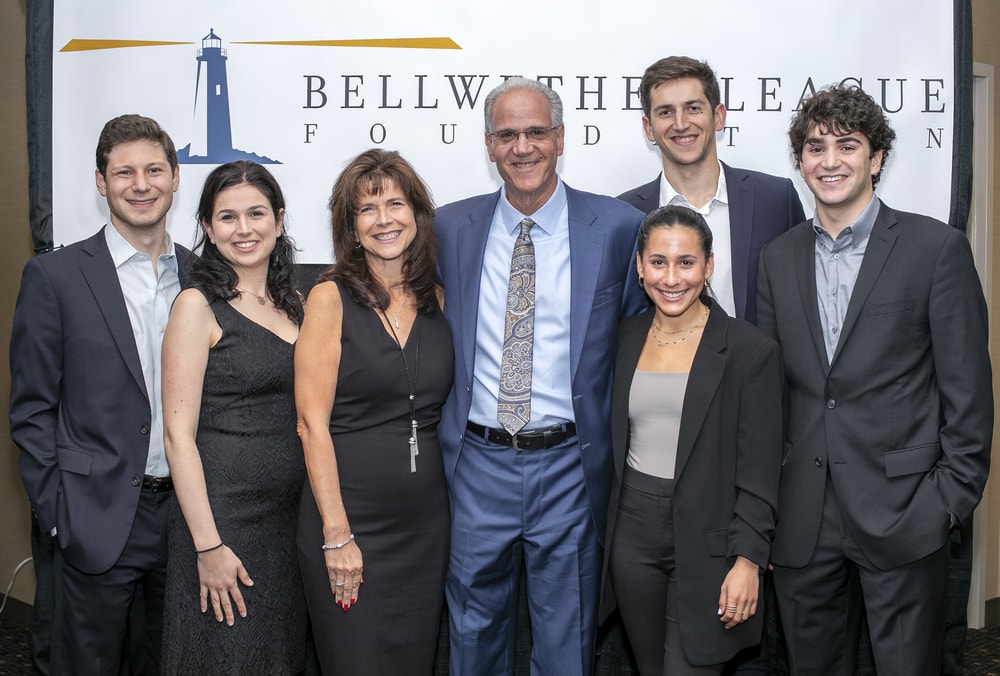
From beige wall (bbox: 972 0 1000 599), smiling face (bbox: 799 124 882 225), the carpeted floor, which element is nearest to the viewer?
smiling face (bbox: 799 124 882 225)

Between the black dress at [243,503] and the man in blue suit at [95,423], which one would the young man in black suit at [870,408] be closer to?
the black dress at [243,503]

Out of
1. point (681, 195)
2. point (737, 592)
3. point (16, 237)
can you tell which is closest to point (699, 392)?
point (737, 592)

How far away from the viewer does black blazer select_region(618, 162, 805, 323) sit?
2.77m

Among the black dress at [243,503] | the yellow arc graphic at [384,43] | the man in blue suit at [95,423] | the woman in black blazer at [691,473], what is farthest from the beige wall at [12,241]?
the woman in black blazer at [691,473]

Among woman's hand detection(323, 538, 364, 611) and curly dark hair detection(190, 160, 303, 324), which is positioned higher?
curly dark hair detection(190, 160, 303, 324)

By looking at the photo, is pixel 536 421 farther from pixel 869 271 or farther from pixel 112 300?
pixel 112 300

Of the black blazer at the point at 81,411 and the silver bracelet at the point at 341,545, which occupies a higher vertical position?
the black blazer at the point at 81,411

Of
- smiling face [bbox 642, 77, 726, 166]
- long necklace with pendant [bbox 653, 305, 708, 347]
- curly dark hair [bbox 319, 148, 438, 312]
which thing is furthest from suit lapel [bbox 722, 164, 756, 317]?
curly dark hair [bbox 319, 148, 438, 312]

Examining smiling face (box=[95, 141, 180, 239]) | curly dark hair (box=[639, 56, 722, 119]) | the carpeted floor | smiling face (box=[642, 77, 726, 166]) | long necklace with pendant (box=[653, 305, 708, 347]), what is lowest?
the carpeted floor

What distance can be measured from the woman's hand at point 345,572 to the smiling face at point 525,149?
1.13 metres

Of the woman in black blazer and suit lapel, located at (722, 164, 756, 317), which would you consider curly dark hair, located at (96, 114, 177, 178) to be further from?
suit lapel, located at (722, 164, 756, 317)

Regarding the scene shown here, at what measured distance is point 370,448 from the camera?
2281 mm

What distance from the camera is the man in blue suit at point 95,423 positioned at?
7.96 feet

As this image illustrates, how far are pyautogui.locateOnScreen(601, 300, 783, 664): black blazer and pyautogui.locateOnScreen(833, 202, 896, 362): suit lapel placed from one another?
253 millimetres
